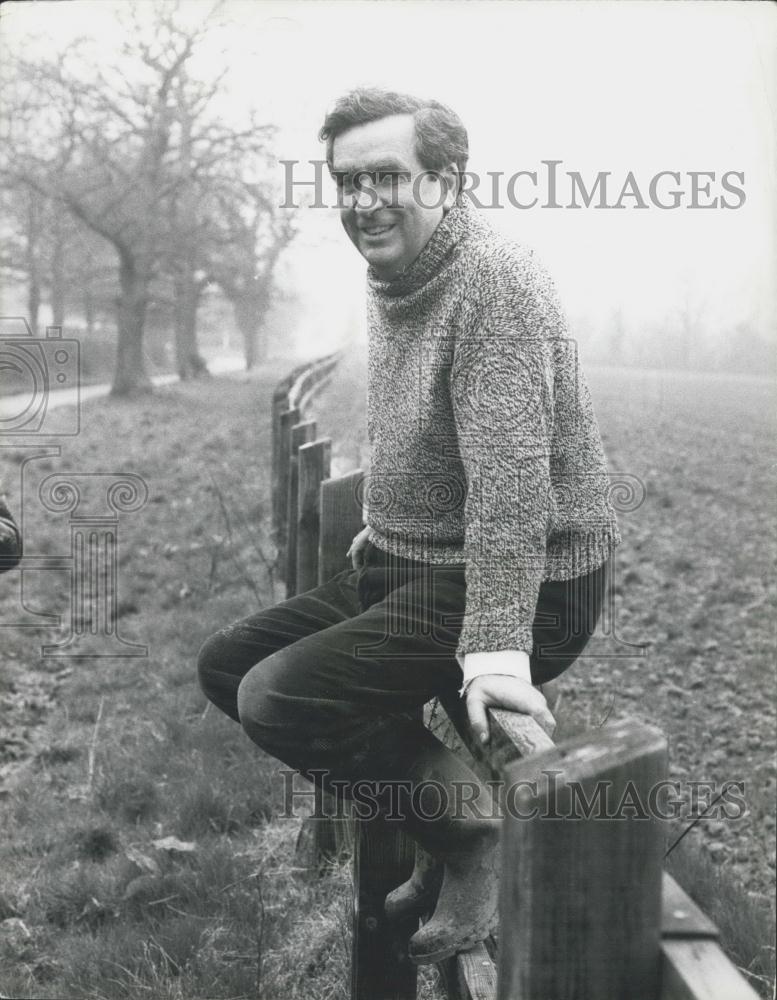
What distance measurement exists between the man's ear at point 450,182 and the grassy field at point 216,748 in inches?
63.6

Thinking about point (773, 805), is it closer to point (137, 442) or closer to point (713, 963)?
point (713, 963)

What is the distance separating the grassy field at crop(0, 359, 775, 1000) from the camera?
2799mm

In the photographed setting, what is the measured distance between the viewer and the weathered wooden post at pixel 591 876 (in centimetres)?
100

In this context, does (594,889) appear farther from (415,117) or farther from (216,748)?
(216,748)

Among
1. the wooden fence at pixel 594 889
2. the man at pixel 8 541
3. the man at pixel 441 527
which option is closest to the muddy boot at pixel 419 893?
the man at pixel 441 527

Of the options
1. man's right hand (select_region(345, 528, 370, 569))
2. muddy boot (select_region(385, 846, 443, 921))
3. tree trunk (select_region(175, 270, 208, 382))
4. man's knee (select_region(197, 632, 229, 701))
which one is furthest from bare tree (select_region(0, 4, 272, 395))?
muddy boot (select_region(385, 846, 443, 921))

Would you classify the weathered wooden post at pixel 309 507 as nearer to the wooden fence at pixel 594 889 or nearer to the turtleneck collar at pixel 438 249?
the turtleneck collar at pixel 438 249

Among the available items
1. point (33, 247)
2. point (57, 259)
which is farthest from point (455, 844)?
point (33, 247)

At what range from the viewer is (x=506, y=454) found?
188cm


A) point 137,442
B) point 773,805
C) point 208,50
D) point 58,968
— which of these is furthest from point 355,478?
point 208,50

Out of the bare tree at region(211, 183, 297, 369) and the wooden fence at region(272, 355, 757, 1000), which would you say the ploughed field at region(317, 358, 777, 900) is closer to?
the wooden fence at region(272, 355, 757, 1000)

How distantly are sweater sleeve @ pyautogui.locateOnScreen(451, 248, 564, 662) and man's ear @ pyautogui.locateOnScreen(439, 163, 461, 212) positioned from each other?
0.83 ft

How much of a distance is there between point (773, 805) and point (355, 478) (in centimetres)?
260

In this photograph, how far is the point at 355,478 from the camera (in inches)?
118
